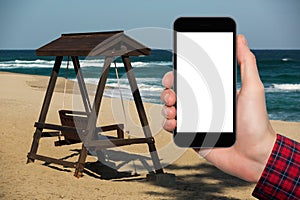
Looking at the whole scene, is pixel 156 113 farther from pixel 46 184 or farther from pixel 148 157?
pixel 46 184

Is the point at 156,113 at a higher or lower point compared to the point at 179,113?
lower

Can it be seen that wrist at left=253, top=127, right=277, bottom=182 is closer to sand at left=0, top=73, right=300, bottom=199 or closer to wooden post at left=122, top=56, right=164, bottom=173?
sand at left=0, top=73, right=300, bottom=199

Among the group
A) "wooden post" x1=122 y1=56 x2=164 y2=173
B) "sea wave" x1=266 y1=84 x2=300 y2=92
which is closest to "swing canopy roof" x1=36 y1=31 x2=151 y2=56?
"wooden post" x1=122 y1=56 x2=164 y2=173

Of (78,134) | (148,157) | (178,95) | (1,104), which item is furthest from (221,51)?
(1,104)

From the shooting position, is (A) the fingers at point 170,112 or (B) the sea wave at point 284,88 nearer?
(A) the fingers at point 170,112

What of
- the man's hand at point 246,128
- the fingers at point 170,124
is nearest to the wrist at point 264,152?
the man's hand at point 246,128

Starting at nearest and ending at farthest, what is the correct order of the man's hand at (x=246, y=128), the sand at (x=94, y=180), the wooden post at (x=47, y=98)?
1. the man's hand at (x=246, y=128)
2. the sand at (x=94, y=180)
3. the wooden post at (x=47, y=98)

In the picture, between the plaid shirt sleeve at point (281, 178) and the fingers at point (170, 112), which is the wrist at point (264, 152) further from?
the fingers at point (170, 112)

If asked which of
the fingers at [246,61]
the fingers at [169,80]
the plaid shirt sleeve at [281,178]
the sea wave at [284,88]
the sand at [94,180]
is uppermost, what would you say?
the fingers at [246,61]
